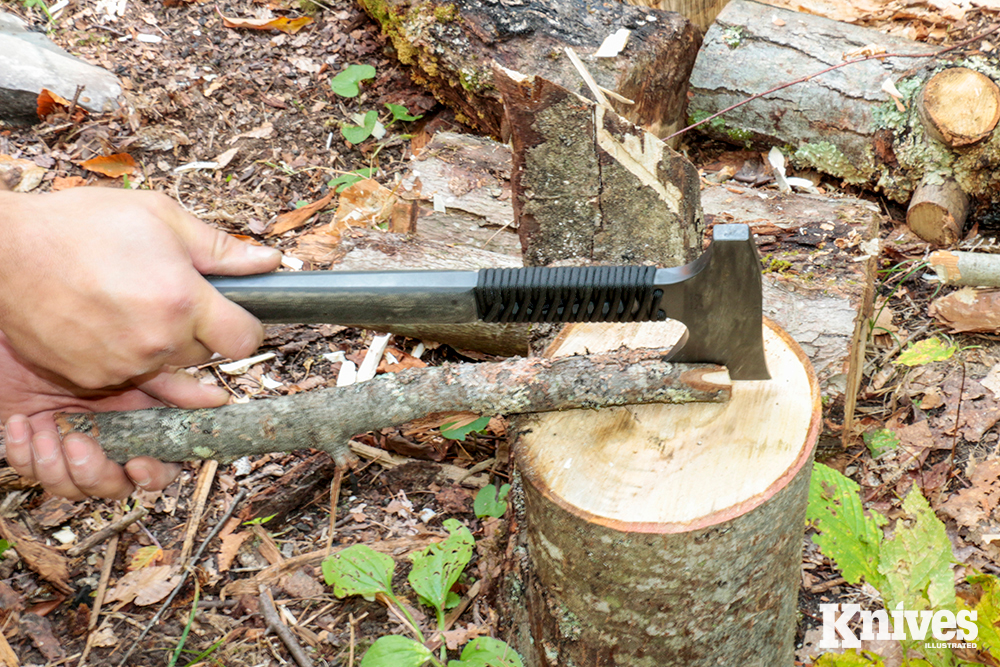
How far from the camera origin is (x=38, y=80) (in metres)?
4.03

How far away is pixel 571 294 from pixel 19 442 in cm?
150

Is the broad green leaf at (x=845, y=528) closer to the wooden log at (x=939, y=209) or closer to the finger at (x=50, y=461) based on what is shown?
the wooden log at (x=939, y=209)

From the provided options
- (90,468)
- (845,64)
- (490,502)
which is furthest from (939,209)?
(90,468)

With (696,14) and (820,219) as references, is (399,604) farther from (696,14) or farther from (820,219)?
(696,14)

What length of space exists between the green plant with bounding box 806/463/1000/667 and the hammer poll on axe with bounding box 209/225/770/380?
24.5 inches

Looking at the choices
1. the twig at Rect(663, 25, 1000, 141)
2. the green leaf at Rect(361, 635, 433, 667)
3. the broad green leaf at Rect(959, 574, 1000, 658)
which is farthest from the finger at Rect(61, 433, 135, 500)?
the twig at Rect(663, 25, 1000, 141)

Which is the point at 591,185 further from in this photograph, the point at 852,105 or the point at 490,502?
the point at 852,105

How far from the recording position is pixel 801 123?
3.73 metres

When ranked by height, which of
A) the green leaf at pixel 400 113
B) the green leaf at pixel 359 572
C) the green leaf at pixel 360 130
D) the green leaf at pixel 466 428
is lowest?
the green leaf at pixel 359 572

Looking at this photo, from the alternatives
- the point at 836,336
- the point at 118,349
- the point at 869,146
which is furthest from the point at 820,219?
the point at 118,349

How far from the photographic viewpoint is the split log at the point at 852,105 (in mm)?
3344

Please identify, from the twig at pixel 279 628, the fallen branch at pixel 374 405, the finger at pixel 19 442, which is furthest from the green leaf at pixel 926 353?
the finger at pixel 19 442

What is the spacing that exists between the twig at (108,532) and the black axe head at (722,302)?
1.94 m

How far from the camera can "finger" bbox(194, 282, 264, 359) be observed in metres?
1.74
